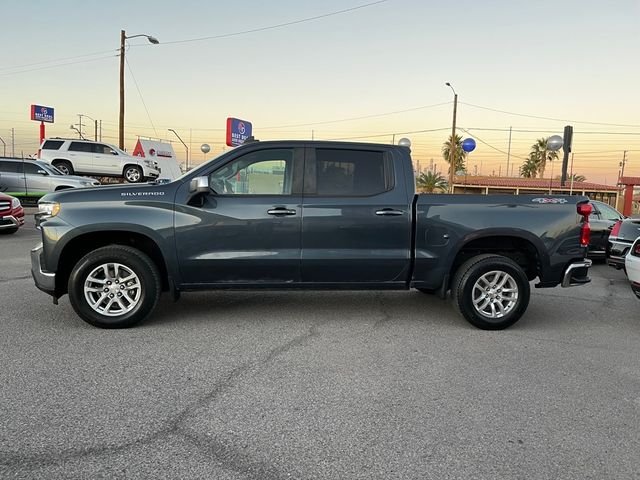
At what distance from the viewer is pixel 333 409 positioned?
3.35 m

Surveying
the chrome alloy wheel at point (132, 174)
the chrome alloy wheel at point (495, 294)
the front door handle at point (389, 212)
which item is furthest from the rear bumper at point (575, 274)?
the chrome alloy wheel at point (132, 174)

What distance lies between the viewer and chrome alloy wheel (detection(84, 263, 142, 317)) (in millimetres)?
4973

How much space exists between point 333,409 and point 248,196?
2523 millimetres

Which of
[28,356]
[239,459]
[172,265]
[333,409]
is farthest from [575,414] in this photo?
[28,356]

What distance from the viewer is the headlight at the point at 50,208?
4914mm

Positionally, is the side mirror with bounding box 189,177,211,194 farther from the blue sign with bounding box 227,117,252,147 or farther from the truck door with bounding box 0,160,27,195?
the blue sign with bounding box 227,117,252,147

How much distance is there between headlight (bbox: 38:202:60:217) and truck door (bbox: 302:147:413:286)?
8.03 ft

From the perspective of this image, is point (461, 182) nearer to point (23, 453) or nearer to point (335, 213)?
point (335, 213)

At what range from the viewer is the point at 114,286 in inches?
197

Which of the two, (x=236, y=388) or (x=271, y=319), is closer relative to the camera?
(x=236, y=388)

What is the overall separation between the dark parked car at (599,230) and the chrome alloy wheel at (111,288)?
961 cm

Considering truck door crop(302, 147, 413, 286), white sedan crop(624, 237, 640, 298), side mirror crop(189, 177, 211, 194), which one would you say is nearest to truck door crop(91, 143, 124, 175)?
side mirror crop(189, 177, 211, 194)

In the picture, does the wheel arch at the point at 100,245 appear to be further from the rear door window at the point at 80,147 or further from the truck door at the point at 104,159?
the rear door window at the point at 80,147

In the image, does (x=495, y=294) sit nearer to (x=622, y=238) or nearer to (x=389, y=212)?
(x=389, y=212)
